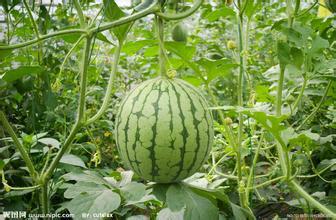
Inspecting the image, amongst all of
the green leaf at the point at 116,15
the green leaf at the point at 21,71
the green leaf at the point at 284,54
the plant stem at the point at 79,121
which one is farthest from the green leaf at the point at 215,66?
the green leaf at the point at 21,71

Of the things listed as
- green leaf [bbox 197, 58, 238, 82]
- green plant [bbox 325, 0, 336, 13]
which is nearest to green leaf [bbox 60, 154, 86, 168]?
green leaf [bbox 197, 58, 238, 82]

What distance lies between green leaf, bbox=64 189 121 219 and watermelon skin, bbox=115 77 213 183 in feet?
0.44

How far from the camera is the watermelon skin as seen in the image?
3.67 feet

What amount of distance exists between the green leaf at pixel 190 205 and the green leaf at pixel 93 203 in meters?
0.14

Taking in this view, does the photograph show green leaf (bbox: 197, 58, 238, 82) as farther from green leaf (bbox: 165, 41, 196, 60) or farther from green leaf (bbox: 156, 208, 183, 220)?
green leaf (bbox: 156, 208, 183, 220)

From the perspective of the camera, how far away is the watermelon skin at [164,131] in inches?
44.1

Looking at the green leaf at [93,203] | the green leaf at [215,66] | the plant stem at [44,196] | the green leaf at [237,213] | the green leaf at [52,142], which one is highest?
the green leaf at [215,66]

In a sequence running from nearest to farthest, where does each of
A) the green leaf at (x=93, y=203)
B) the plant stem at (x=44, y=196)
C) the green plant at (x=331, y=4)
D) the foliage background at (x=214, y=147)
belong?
1. the green leaf at (x=93, y=203)
2. the foliage background at (x=214, y=147)
3. the plant stem at (x=44, y=196)
4. the green plant at (x=331, y=4)

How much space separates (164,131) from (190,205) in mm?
193

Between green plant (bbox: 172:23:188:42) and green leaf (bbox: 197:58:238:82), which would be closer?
green leaf (bbox: 197:58:238:82)

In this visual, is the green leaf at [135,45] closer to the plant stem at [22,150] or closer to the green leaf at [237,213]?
the plant stem at [22,150]

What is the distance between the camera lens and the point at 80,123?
1.21 m

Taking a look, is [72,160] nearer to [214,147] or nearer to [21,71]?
[21,71]

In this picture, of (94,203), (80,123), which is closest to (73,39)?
(80,123)
